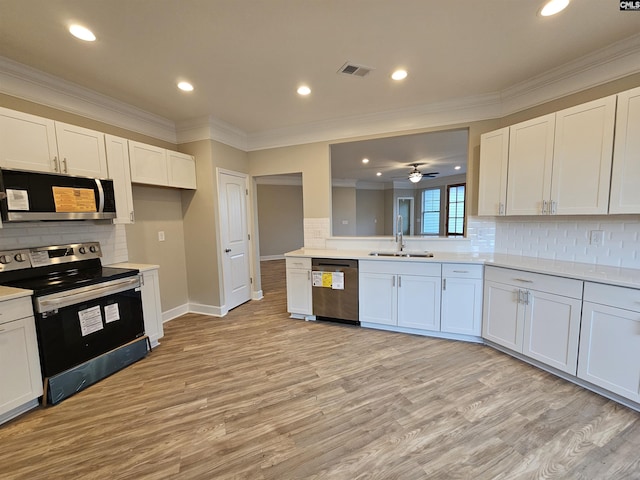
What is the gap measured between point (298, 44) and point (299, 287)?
2635 millimetres

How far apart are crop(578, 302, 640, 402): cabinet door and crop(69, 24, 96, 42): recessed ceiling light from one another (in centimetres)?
412

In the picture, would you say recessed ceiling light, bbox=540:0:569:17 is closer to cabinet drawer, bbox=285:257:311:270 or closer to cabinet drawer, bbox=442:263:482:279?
cabinet drawer, bbox=442:263:482:279

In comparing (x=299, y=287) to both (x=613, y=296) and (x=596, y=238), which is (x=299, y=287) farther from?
(x=596, y=238)

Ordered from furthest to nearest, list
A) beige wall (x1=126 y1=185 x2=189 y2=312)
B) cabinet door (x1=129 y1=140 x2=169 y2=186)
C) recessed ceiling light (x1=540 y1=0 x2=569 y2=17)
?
beige wall (x1=126 y1=185 x2=189 y2=312), cabinet door (x1=129 y1=140 x2=169 y2=186), recessed ceiling light (x1=540 y1=0 x2=569 y2=17)

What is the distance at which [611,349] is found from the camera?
6.33 feet

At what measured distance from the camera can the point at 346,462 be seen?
5.06ft

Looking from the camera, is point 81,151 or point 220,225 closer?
point 81,151

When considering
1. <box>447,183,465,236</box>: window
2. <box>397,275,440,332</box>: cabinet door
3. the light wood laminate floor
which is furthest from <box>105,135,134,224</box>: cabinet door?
<box>447,183,465,236</box>: window

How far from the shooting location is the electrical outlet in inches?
94.2

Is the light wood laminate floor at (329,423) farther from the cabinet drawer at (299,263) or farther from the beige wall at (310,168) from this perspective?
the beige wall at (310,168)

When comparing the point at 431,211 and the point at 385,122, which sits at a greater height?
the point at 385,122

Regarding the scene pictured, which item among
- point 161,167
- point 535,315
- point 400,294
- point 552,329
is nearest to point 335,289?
point 400,294

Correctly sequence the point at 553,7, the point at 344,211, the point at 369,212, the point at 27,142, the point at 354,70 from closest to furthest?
the point at 553,7
the point at 27,142
the point at 354,70
the point at 344,211
the point at 369,212

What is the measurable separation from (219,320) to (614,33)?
4743 millimetres
